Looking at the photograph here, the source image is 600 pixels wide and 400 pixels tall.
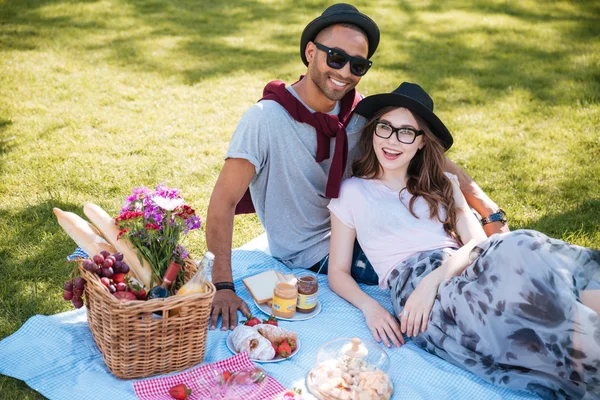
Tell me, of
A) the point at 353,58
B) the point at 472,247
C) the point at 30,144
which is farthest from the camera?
the point at 30,144

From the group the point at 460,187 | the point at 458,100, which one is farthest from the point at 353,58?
the point at 458,100

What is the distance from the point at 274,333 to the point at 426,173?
1.44 metres

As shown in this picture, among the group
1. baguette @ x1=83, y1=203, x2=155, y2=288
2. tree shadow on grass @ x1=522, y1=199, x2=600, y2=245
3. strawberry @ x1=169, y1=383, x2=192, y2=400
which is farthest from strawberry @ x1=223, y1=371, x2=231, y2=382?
tree shadow on grass @ x1=522, y1=199, x2=600, y2=245

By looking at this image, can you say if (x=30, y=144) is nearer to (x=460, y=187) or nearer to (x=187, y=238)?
(x=187, y=238)

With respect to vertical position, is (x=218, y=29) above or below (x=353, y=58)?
below

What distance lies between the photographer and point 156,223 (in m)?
3.19

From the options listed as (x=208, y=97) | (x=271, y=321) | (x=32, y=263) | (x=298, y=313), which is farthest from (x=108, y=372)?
(x=208, y=97)

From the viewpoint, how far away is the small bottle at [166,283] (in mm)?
3098

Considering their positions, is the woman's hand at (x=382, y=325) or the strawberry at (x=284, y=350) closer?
the strawberry at (x=284, y=350)

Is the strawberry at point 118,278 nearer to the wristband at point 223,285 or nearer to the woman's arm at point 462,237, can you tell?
the wristband at point 223,285

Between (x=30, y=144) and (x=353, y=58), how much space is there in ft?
13.2

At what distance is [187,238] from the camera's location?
5.09 meters

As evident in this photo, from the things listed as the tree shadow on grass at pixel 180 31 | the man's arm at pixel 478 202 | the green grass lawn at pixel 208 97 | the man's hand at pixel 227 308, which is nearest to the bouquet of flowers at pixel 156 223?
the man's hand at pixel 227 308

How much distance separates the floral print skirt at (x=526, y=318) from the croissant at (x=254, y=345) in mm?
923
